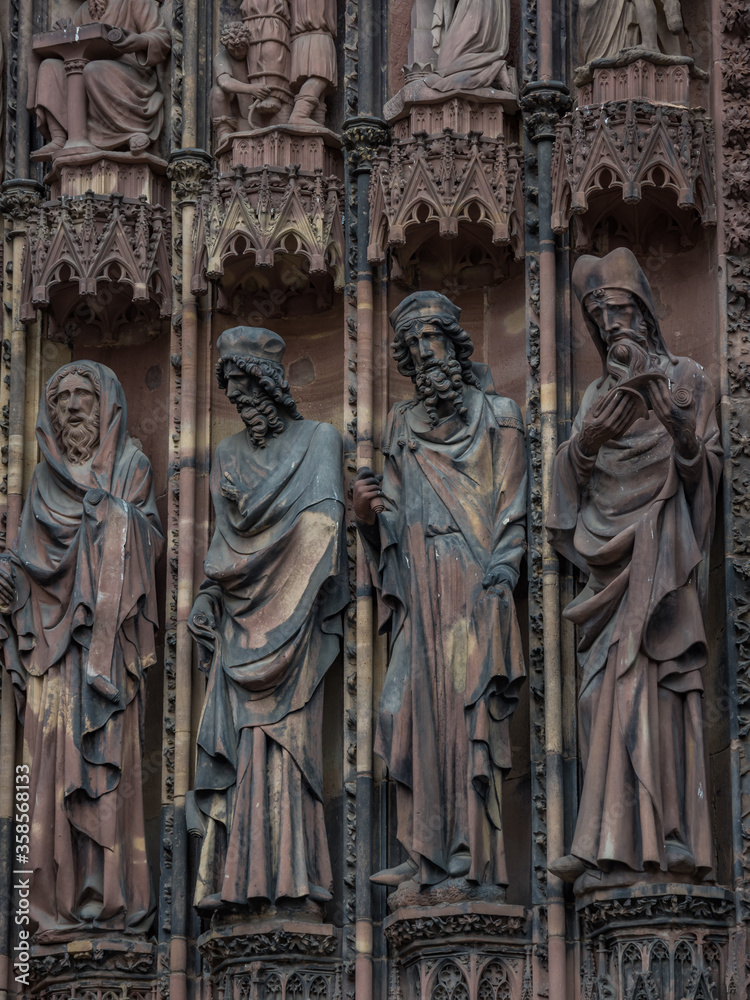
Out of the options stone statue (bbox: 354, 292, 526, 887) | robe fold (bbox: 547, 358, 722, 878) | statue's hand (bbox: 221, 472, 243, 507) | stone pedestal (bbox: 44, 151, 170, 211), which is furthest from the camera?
stone pedestal (bbox: 44, 151, 170, 211)

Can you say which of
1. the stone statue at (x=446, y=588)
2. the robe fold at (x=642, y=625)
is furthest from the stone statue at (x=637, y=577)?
the stone statue at (x=446, y=588)

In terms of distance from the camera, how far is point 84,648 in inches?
617

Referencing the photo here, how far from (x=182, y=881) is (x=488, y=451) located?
2849 millimetres

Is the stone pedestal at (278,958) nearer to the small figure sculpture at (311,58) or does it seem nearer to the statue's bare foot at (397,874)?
the statue's bare foot at (397,874)

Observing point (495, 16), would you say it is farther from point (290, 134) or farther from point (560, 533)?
point (560, 533)

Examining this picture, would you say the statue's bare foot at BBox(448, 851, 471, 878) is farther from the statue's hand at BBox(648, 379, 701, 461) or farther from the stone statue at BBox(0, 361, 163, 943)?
the statue's hand at BBox(648, 379, 701, 461)

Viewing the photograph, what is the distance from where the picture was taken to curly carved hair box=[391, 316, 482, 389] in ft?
50.2

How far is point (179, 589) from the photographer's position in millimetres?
15852

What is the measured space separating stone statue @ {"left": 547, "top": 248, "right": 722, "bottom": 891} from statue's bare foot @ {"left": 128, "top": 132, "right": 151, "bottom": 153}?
3.00 metres

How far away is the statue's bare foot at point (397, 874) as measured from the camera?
48.4 feet

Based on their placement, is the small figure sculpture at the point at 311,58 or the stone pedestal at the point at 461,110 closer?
the stone pedestal at the point at 461,110

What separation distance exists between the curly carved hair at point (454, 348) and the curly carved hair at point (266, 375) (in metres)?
0.67

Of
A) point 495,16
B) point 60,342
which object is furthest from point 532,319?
point 60,342

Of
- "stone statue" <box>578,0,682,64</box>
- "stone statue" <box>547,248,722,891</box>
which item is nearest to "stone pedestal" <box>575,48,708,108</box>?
"stone statue" <box>578,0,682,64</box>
